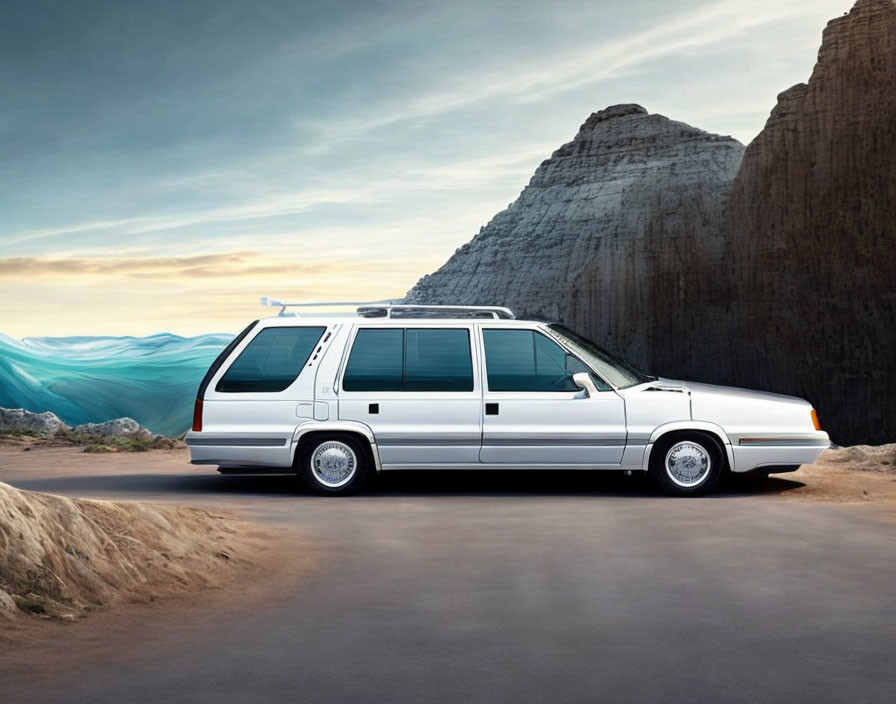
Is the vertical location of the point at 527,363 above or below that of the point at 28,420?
above

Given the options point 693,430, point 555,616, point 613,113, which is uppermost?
point 613,113

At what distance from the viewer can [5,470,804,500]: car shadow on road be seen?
1169 cm

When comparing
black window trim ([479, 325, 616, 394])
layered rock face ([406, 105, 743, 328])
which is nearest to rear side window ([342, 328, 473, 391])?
black window trim ([479, 325, 616, 394])

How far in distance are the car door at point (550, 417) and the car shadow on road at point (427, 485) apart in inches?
15.9

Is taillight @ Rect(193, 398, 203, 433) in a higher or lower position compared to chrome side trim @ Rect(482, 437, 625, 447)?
higher

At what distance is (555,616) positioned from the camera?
6164 millimetres

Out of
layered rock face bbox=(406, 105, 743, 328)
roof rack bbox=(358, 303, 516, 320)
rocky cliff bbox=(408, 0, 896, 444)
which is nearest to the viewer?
roof rack bbox=(358, 303, 516, 320)

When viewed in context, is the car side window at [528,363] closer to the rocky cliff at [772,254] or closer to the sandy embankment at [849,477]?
the sandy embankment at [849,477]

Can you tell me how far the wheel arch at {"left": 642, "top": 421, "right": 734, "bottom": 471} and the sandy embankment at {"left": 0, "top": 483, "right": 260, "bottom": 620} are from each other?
4598mm

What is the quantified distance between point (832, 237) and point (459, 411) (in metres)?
38.8

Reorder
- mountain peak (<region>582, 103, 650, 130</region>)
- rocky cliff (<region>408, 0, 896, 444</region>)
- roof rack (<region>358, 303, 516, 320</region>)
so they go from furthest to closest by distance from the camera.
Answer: mountain peak (<region>582, 103, 650, 130</region>)
rocky cliff (<region>408, 0, 896, 444</region>)
roof rack (<region>358, 303, 516, 320</region>)

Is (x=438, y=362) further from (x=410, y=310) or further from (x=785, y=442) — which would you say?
(x=785, y=442)

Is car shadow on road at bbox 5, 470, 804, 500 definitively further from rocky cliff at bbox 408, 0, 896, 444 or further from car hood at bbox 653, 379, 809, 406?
rocky cliff at bbox 408, 0, 896, 444

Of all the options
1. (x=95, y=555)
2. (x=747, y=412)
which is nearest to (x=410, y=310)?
(x=747, y=412)
